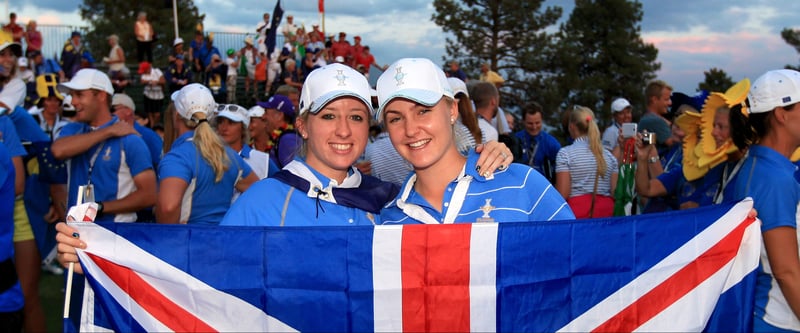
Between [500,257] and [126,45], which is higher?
[126,45]

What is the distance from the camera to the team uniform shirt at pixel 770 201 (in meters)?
2.97

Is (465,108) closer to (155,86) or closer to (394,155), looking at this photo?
(394,155)

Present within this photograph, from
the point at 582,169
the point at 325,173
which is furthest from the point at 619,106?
the point at 325,173

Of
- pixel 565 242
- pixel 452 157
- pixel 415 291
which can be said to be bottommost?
pixel 415 291

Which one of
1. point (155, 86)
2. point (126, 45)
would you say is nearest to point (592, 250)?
point (155, 86)

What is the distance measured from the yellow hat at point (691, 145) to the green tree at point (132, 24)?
41.0m

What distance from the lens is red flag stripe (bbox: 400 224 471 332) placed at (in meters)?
2.53

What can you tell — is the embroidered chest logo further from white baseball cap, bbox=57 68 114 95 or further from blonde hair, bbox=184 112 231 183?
white baseball cap, bbox=57 68 114 95

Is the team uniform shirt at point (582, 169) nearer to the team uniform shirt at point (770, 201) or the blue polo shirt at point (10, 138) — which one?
the team uniform shirt at point (770, 201)

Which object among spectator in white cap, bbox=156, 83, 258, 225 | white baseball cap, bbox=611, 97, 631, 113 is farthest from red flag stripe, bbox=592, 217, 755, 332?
white baseball cap, bbox=611, 97, 631, 113

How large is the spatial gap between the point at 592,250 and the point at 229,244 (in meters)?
1.25

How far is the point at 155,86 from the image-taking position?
1952 cm

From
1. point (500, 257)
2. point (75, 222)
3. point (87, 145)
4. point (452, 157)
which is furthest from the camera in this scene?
point (87, 145)

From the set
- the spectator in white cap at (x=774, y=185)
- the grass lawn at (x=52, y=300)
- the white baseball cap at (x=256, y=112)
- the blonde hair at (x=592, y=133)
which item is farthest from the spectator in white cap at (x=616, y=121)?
the grass lawn at (x=52, y=300)
